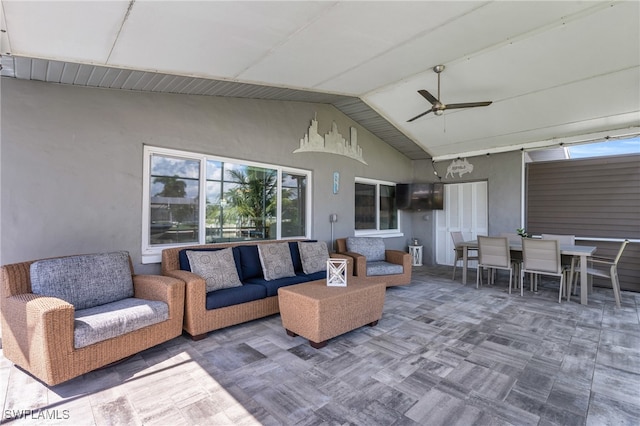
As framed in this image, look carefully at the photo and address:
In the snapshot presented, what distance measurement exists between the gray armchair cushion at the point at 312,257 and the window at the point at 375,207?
211 cm

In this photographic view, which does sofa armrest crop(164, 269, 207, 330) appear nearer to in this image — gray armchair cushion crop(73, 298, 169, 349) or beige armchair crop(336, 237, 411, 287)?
gray armchair cushion crop(73, 298, 169, 349)

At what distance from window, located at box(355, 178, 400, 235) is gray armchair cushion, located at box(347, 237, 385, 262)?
0.98 meters

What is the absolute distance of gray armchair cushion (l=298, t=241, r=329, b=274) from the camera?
174 inches

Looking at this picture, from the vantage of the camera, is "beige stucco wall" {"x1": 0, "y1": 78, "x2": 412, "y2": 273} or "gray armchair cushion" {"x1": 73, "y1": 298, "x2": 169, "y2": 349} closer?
"gray armchair cushion" {"x1": 73, "y1": 298, "x2": 169, "y2": 349}

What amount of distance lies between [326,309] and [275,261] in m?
1.38

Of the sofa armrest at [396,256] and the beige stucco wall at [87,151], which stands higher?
the beige stucco wall at [87,151]

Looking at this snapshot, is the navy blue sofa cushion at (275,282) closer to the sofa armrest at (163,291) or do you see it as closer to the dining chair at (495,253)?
the sofa armrest at (163,291)

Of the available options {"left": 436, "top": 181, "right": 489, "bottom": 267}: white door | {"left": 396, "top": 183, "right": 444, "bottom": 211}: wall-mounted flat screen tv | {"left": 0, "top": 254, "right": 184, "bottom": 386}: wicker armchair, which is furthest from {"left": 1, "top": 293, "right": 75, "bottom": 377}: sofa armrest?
{"left": 436, "top": 181, "right": 489, "bottom": 267}: white door

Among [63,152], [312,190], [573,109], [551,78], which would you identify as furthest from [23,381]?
[573,109]

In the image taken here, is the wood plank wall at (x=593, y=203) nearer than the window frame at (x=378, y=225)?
Yes

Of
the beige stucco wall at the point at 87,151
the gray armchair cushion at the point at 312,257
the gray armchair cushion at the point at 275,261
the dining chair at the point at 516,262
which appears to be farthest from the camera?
the dining chair at the point at 516,262

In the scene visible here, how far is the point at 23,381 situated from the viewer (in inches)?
90.0

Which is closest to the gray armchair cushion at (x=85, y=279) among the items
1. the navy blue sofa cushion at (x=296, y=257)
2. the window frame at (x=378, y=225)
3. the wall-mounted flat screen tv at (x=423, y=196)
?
the navy blue sofa cushion at (x=296, y=257)

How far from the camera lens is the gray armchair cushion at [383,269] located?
5.02 meters
